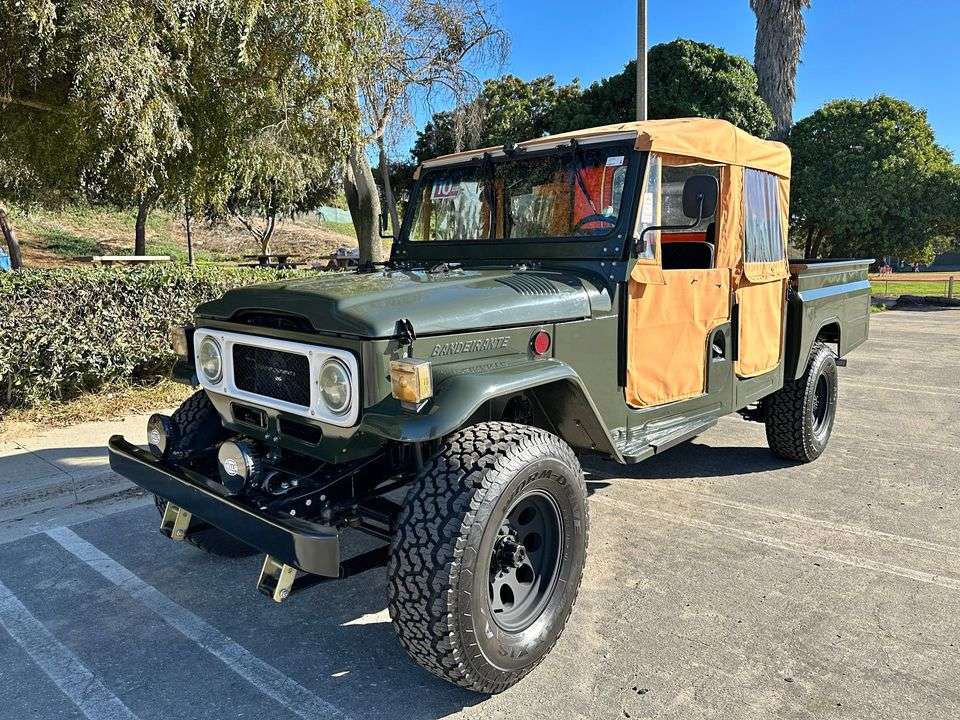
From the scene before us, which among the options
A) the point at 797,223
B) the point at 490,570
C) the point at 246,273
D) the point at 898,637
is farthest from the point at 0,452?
the point at 797,223

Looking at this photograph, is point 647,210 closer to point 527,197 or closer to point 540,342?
point 527,197

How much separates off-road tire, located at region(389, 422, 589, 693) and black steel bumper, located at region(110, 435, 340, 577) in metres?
0.26

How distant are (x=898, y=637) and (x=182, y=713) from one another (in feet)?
9.64

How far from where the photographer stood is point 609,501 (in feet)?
15.8

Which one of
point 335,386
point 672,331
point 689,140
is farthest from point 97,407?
point 689,140

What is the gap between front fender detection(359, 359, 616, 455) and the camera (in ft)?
8.50

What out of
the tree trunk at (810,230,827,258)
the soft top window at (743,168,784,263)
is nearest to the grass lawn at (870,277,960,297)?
the tree trunk at (810,230,827,258)

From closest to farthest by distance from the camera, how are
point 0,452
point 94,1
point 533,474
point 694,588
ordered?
1. point 533,474
2. point 694,588
3. point 0,452
4. point 94,1

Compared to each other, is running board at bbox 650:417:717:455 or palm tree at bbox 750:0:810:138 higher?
palm tree at bbox 750:0:810:138

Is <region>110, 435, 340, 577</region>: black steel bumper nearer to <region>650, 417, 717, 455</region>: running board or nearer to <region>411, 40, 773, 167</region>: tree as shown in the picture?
<region>650, 417, 717, 455</region>: running board

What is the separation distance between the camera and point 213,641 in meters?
3.19

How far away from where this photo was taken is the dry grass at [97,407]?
6.13m

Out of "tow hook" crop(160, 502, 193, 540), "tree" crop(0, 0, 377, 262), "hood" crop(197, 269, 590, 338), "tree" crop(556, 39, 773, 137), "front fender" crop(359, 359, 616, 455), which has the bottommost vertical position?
"tow hook" crop(160, 502, 193, 540)

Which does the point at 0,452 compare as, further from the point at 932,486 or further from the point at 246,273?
the point at 932,486
